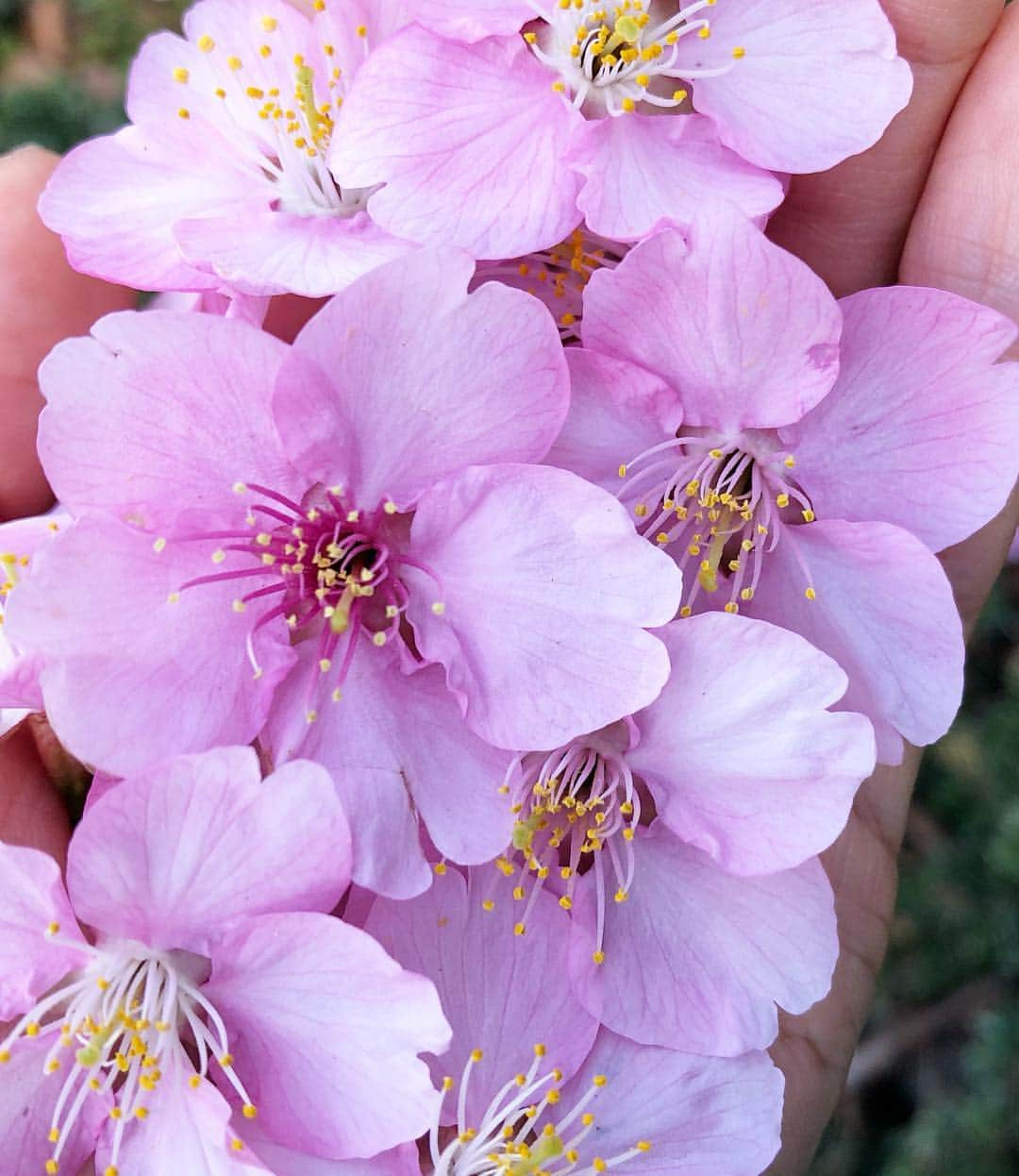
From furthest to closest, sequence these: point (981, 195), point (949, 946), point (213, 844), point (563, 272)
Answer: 1. point (949, 946)
2. point (981, 195)
3. point (563, 272)
4. point (213, 844)

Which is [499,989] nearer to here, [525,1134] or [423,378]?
[525,1134]

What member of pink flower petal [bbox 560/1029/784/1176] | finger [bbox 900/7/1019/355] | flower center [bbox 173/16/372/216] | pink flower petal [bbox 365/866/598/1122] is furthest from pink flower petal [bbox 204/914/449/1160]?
finger [bbox 900/7/1019/355]

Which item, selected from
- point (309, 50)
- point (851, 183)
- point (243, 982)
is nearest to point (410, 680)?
point (243, 982)

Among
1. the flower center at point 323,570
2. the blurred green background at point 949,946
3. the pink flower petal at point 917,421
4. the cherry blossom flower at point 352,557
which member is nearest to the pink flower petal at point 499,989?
the cherry blossom flower at point 352,557

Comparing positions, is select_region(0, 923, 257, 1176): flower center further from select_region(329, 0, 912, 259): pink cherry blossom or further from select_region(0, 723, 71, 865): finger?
select_region(329, 0, 912, 259): pink cherry blossom

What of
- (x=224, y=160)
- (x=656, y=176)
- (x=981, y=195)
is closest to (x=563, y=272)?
(x=656, y=176)

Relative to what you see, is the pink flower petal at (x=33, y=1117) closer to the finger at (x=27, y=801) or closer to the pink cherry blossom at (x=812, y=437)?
the finger at (x=27, y=801)
